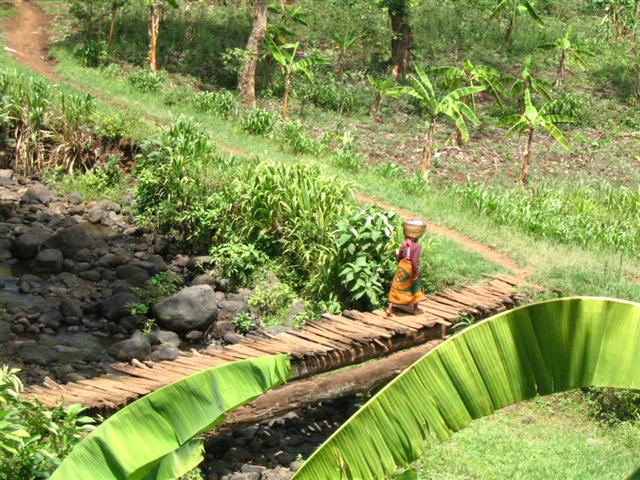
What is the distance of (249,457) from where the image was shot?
314 inches

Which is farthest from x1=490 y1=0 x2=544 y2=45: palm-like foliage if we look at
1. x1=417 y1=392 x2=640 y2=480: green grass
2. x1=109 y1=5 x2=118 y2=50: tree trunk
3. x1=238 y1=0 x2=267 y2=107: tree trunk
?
x1=417 y1=392 x2=640 y2=480: green grass

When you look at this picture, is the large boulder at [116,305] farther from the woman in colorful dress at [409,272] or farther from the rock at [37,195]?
the rock at [37,195]

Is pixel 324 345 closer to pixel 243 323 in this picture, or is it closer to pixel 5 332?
pixel 243 323

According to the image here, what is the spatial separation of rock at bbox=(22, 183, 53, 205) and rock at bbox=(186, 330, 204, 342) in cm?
484

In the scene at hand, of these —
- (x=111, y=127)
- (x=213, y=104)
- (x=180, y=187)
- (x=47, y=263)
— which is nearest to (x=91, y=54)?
(x=213, y=104)

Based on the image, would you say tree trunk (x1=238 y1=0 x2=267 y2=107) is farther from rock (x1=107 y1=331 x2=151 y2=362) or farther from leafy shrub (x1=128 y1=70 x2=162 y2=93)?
rock (x1=107 y1=331 x2=151 y2=362)

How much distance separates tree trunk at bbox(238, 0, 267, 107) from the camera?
20500mm

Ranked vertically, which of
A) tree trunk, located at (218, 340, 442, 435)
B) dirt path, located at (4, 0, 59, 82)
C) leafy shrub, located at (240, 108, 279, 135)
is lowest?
tree trunk, located at (218, 340, 442, 435)

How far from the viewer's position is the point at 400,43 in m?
23.9

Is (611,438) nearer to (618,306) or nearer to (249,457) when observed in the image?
(249,457)

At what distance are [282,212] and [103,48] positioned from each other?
11.2 metres

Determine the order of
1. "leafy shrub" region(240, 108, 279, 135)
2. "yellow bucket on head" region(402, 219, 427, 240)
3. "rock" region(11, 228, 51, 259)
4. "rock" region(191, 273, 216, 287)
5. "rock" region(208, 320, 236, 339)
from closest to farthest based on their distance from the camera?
"yellow bucket on head" region(402, 219, 427, 240) → "rock" region(208, 320, 236, 339) → "rock" region(191, 273, 216, 287) → "rock" region(11, 228, 51, 259) → "leafy shrub" region(240, 108, 279, 135)

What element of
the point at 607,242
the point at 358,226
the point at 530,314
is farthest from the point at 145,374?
the point at 607,242

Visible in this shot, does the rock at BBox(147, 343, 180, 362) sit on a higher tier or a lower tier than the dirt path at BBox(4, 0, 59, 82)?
lower
